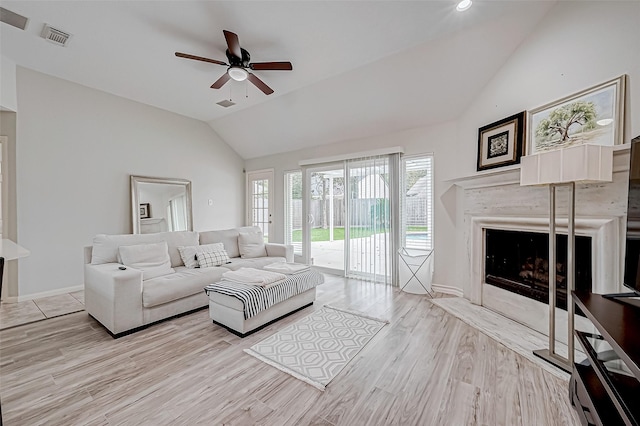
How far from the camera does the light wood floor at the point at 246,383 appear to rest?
1.61m

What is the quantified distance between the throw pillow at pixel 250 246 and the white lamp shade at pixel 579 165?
12.6 ft

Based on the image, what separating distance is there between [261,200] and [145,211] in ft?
7.73

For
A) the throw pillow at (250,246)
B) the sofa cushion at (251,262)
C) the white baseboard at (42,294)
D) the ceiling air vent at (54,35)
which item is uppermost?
the ceiling air vent at (54,35)

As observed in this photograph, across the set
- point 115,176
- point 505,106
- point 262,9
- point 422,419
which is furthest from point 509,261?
point 115,176

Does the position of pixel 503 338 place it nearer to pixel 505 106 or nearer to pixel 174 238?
pixel 505 106

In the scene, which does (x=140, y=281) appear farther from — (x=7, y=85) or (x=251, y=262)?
(x=7, y=85)

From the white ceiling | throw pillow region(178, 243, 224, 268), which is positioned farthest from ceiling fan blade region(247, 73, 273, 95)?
throw pillow region(178, 243, 224, 268)

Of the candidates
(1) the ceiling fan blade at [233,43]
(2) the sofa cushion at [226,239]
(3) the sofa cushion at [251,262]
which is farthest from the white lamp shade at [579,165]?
(2) the sofa cushion at [226,239]

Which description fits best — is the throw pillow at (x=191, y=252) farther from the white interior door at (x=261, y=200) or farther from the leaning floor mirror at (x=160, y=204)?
the white interior door at (x=261, y=200)

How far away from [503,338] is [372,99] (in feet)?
10.8

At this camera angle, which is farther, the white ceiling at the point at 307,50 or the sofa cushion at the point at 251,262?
the sofa cushion at the point at 251,262

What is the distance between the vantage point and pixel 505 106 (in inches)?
120

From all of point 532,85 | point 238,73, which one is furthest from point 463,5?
point 238,73

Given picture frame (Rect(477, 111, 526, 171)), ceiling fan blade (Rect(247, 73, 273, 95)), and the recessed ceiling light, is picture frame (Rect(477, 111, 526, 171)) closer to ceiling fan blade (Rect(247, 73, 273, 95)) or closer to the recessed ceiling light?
the recessed ceiling light
